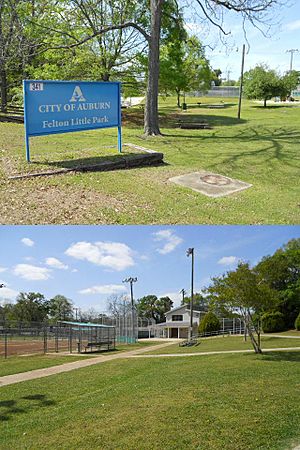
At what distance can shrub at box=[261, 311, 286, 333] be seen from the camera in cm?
2684

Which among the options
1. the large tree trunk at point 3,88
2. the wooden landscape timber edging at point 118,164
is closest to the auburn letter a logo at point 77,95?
the wooden landscape timber edging at point 118,164

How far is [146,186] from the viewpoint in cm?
1012

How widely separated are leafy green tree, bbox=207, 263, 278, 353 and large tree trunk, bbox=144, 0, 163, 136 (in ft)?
20.4

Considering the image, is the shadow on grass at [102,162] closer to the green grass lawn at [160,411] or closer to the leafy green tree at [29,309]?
the green grass lawn at [160,411]

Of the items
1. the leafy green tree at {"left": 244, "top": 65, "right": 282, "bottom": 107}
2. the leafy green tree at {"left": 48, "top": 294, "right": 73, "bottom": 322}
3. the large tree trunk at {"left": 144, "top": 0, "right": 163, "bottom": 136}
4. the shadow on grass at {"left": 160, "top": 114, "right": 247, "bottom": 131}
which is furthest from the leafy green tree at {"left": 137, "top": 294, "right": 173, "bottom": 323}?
the large tree trunk at {"left": 144, "top": 0, "right": 163, "bottom": 136}

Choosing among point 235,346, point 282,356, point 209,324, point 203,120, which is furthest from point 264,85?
point 282,356

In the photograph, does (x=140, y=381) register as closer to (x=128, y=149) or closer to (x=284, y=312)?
(x=128, y=149)

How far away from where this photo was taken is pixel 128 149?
43.8ft

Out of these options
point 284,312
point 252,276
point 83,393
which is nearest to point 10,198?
point 83,393

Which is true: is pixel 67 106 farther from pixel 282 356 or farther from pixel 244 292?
pixel 282 356

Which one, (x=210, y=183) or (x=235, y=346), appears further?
(x=235, y=346)

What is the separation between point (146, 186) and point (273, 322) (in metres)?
19.5

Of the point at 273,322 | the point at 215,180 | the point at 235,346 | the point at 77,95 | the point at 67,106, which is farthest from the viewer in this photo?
the point at 273,322

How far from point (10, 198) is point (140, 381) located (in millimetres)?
4893
